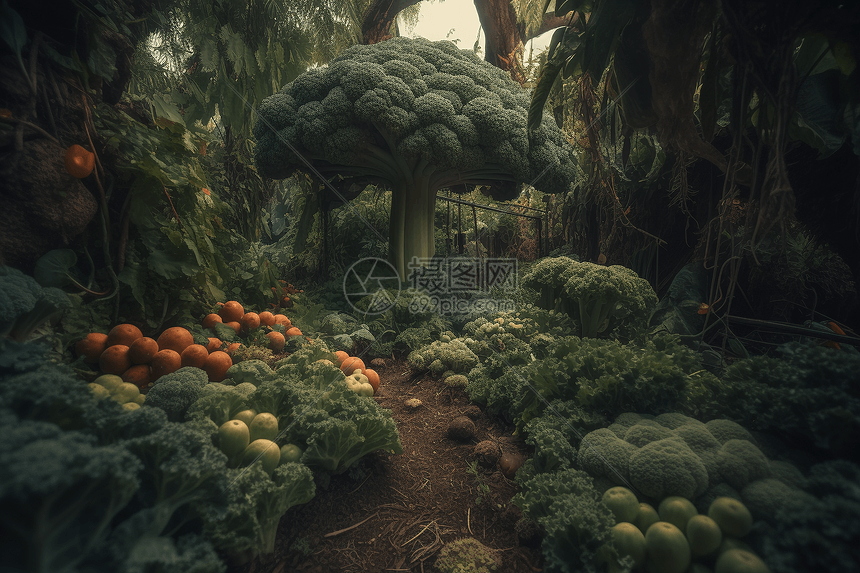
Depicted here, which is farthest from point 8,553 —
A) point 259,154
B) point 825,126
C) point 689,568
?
point 259,154

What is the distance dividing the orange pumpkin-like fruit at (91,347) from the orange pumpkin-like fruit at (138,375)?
204 mm

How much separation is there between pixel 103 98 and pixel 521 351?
3640mm

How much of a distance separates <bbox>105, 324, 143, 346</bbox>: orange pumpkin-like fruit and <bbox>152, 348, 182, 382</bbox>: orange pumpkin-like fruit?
216mm

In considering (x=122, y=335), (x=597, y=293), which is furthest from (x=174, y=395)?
(x=597, y=293)

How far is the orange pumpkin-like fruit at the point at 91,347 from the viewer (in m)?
2.12

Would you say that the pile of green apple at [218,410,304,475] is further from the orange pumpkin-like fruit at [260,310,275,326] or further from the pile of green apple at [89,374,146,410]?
the orange pumpkin-like fruit at [260,310,275,326]

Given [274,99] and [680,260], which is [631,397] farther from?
[274,99]

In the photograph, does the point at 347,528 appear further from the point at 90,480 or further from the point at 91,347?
the point at 91,347

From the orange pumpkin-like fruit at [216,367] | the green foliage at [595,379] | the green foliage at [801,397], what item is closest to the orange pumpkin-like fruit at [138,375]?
the orange pumpkin-like fruit at [216,367]

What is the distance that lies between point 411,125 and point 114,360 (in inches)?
143

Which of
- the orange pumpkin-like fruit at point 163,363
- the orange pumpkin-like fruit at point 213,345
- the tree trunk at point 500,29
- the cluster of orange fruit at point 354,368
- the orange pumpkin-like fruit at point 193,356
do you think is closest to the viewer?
the orange pumpkin-like fruit at point 163,363

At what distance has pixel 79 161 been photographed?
2113 mm

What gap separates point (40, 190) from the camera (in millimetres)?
1948

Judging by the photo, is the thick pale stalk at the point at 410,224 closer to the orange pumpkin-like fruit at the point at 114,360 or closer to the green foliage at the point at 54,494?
the orange pumpkin-like fruit at the point at 114,360
